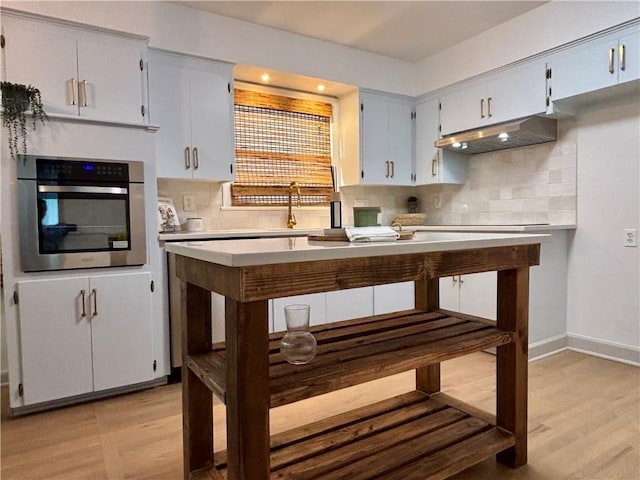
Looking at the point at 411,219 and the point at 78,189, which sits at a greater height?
the point at 78,189

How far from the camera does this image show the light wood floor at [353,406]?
170 centimetres

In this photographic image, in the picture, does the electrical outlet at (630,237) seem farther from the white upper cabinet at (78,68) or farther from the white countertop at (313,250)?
the white upper cabinet at (78,68)

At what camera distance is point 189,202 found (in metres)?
3.29

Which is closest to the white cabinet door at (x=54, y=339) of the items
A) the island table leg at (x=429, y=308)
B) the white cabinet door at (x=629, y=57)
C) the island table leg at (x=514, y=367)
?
the island table leg at (x=429, y=308)

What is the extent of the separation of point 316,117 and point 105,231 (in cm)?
231

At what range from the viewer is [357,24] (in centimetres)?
328

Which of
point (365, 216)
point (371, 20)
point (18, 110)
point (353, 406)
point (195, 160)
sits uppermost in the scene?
point (371, 20)

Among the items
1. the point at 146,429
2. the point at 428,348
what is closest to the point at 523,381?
the point at 428,348

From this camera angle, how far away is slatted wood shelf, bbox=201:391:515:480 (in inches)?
57.7

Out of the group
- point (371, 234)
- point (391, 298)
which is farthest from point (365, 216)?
point (391, 298)

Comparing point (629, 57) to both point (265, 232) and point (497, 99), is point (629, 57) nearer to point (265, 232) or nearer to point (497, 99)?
point (497, 99)

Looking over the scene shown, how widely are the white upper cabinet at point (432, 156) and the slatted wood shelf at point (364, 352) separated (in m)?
2.26

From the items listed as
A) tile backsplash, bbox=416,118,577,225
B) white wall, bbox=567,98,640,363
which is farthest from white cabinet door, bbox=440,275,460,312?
white wall, bbox=567,98,640,363

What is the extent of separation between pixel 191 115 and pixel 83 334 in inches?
65.3
